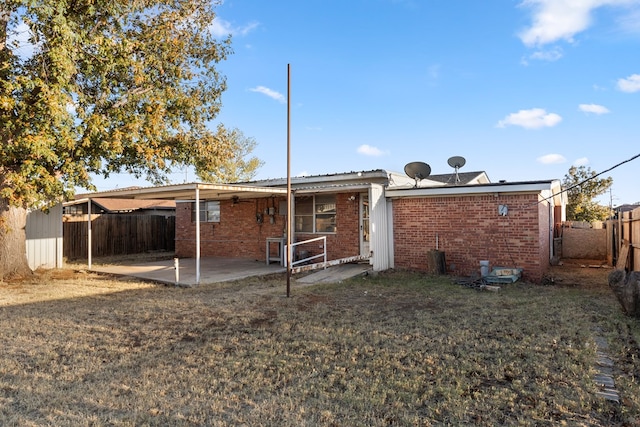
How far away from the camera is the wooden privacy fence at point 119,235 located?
16578 mm

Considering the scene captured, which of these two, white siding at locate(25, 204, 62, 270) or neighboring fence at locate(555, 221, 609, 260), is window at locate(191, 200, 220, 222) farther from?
neighboring fence at locate(555, 221, 609, 260)

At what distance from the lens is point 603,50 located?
30.2ft

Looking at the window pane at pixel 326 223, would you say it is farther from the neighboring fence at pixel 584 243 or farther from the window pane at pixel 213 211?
the neighboring fence at pixel 584 243

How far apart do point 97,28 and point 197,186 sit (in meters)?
5.24

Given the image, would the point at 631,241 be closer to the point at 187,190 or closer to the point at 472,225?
the point at 472,225

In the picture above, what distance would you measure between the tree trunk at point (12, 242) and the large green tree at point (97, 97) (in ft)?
0.09

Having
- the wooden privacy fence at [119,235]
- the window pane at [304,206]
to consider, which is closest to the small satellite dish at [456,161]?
the window pane at [304,206]

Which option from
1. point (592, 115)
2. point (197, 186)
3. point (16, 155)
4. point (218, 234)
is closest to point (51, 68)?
point (16, 155)

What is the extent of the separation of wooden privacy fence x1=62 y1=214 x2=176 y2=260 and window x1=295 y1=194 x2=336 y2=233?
966 cm

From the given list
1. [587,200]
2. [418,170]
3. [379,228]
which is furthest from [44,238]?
[587,200]

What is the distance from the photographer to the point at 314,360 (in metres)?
4.30

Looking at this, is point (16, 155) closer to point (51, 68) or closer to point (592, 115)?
point (51, 68)

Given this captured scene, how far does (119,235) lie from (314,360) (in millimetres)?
16736

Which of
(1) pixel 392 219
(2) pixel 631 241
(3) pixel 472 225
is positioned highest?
(1) pixel 392 219
